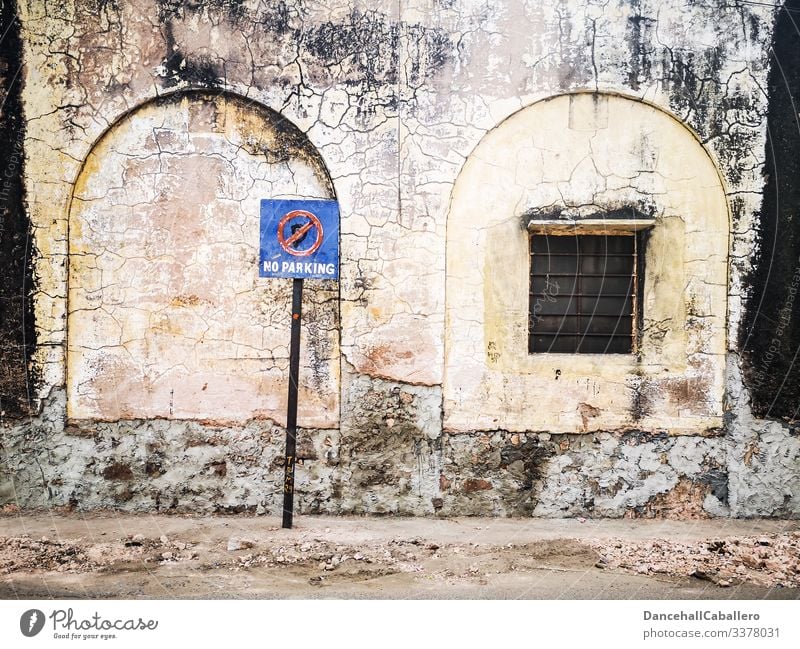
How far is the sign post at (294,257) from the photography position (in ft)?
14.5

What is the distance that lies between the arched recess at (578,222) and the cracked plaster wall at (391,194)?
12 cm

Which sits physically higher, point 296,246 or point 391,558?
point 296,246

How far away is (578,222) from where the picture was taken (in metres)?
4.81

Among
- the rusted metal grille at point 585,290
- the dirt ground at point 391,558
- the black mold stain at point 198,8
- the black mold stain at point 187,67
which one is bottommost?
the dirt ground at point 391,558

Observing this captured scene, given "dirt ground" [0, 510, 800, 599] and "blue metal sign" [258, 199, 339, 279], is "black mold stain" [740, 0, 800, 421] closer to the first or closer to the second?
"dirt ground" [0, 510, 800, 599]

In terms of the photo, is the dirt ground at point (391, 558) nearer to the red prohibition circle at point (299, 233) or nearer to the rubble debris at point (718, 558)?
the rubble debris at point (718, 558)

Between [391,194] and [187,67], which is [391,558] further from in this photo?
[187,67]

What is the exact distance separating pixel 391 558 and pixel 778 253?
144 inches

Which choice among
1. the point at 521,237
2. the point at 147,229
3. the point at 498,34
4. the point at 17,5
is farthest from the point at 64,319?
the point at 498,34

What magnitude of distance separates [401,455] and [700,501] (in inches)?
91.2

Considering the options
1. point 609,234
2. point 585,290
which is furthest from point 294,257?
point 609,234

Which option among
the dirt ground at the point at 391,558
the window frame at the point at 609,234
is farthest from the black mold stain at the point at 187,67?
the dirt ground at the point at 391,558

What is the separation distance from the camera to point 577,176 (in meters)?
4.84

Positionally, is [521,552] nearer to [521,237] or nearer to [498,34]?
[521,237]
